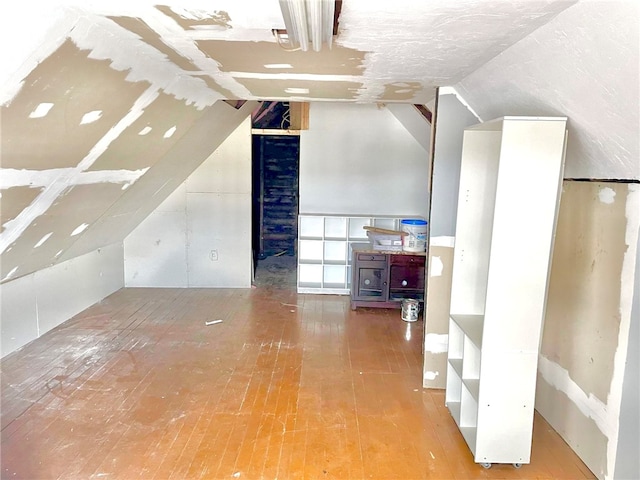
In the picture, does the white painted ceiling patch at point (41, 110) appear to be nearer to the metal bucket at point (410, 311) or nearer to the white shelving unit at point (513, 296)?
the white shelving unit at point (513, 296)

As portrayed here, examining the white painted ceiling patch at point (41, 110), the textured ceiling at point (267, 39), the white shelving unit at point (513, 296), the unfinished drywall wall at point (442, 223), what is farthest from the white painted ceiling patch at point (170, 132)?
the white shelving unit at point (513, 296)

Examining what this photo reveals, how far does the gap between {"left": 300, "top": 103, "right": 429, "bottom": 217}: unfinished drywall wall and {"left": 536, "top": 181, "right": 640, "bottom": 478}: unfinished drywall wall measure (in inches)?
121

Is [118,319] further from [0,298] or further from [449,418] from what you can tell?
[449,418]

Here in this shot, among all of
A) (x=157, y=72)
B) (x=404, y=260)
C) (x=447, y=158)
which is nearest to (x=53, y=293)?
(x=157, y=72)

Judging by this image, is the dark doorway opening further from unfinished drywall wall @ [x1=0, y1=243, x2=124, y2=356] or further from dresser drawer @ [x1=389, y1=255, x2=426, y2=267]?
dresser drawer @ [x1=389, y1=255, x2=426, y2=267]

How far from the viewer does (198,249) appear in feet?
18.0

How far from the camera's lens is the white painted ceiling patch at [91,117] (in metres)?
2.23

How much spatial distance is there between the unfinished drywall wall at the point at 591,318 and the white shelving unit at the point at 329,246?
294cm

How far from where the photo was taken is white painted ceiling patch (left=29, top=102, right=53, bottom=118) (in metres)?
1.90

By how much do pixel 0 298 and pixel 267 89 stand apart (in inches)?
98.3

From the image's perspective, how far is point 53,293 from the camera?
157 inches

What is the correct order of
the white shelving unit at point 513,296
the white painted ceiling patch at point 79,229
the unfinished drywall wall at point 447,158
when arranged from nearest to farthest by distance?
the white shelving unit at point 513,296 < the unfinished drywall wall at point 447,158 < the white painted ceiling patch at point 79,229

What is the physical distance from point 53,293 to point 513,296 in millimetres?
3810

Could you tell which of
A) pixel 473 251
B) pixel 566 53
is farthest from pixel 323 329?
pixel 566 53
